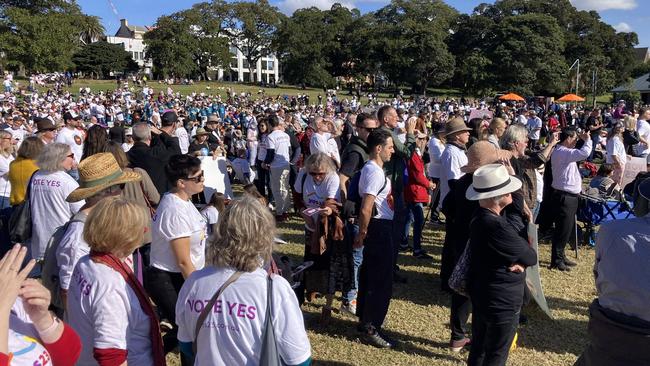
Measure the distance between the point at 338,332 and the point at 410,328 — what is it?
0.74 meters

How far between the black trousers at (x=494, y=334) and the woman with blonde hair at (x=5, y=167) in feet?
17.5

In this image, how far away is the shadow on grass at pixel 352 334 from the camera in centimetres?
457

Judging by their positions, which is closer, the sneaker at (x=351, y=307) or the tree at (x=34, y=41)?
the sneaker at (x=351, y=307)

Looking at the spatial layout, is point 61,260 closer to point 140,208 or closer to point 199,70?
point 140,208

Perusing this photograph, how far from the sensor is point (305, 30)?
70.1 m

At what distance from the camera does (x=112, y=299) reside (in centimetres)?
225

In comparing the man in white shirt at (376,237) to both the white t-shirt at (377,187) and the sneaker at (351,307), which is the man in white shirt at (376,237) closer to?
the white t-shirt at (377,187)

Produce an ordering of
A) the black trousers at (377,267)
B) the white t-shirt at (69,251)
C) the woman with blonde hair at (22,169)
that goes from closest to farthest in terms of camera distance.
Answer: the white t-shirt at (69,251) < the black trousers at (377,267) < the woman with blonde hair at (22,169)

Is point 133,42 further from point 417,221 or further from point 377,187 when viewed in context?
point 377,187

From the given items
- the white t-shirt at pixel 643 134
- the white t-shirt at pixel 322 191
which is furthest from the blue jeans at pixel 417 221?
the white t-shirt at pixel 643 134

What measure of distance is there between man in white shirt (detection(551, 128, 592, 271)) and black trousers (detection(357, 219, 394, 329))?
10.5ft

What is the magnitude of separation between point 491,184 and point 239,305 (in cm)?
206

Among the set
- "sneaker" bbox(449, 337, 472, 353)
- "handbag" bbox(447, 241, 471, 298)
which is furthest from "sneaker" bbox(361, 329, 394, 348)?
"handbag" bbox(447, 241, 471, 298)

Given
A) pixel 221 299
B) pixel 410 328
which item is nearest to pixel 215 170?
pixel 410 328
